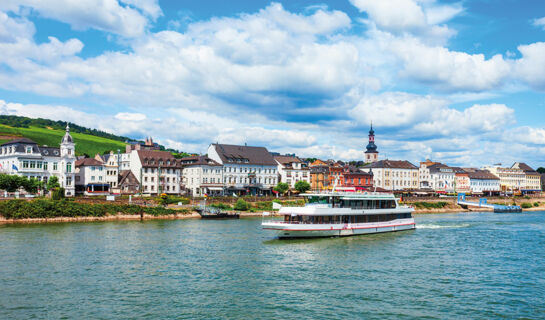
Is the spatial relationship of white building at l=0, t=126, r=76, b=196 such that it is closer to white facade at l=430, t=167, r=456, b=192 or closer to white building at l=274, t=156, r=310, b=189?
white building at l=274, t=156, r=310, b=189

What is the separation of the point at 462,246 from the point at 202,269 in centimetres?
3083

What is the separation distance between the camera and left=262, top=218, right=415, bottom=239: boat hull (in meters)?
51.6

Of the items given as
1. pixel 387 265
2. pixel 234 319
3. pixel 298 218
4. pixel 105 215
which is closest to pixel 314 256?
pixel 387 265

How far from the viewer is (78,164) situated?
4259 inches

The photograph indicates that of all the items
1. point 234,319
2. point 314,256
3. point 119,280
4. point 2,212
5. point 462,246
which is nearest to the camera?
point 234,319

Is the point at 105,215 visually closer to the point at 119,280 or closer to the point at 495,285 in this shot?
the point at 119,280

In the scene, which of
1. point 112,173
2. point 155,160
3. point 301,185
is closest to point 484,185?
point 301,185

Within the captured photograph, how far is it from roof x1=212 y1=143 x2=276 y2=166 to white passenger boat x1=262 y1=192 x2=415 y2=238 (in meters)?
64.1

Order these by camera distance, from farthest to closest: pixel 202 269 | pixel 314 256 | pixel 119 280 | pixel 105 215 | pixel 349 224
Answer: pixel 105 215 → pixel 349 224 → pixel 314 256 → pixel 202 269 → pixel 119 280

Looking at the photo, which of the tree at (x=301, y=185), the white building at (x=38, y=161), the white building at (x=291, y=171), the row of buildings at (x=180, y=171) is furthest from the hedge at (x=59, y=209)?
the white building at (x=291, y=171)

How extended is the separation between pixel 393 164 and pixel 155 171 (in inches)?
3430

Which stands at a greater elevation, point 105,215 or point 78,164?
point 78,164

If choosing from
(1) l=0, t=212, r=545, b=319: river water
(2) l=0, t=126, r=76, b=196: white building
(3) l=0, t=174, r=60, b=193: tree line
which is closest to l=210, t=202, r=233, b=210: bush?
(3) l=0, t=174, r=60, b=193: tree line

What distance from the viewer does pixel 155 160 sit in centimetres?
11688
